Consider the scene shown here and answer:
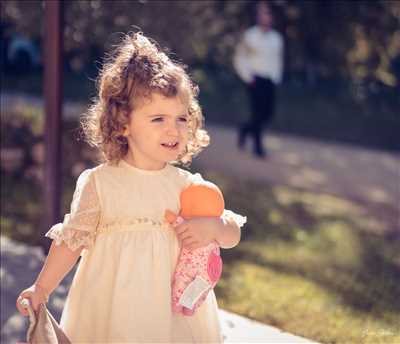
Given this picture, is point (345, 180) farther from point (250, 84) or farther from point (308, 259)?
point (308, 259)

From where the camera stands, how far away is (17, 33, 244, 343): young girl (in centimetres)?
270

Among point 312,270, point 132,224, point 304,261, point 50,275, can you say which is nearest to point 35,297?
point 50,275

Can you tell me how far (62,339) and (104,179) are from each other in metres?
0.57

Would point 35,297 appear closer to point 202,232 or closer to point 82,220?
point 82,220

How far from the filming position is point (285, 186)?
8.34 meters

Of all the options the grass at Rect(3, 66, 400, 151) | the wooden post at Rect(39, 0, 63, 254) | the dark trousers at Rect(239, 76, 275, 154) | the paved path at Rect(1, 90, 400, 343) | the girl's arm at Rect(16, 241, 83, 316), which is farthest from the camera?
the grass at Rect(3, 66, 400, 151)

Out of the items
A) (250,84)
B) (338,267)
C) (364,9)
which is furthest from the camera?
(364,9)

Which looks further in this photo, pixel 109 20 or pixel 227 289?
pixel 109 20

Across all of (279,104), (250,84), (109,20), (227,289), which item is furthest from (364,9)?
(227,289)

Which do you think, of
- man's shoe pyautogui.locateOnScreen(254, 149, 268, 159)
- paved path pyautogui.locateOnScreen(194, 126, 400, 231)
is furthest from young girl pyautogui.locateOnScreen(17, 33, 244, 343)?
man's shoe pyautogui.locateOnScreen(254, 149, 268, 159)

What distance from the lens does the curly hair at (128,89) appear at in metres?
2.71

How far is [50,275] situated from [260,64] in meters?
7.08

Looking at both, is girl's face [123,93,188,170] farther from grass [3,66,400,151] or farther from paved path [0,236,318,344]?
grass [3,66,400,151]

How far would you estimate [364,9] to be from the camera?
34.6 ft
